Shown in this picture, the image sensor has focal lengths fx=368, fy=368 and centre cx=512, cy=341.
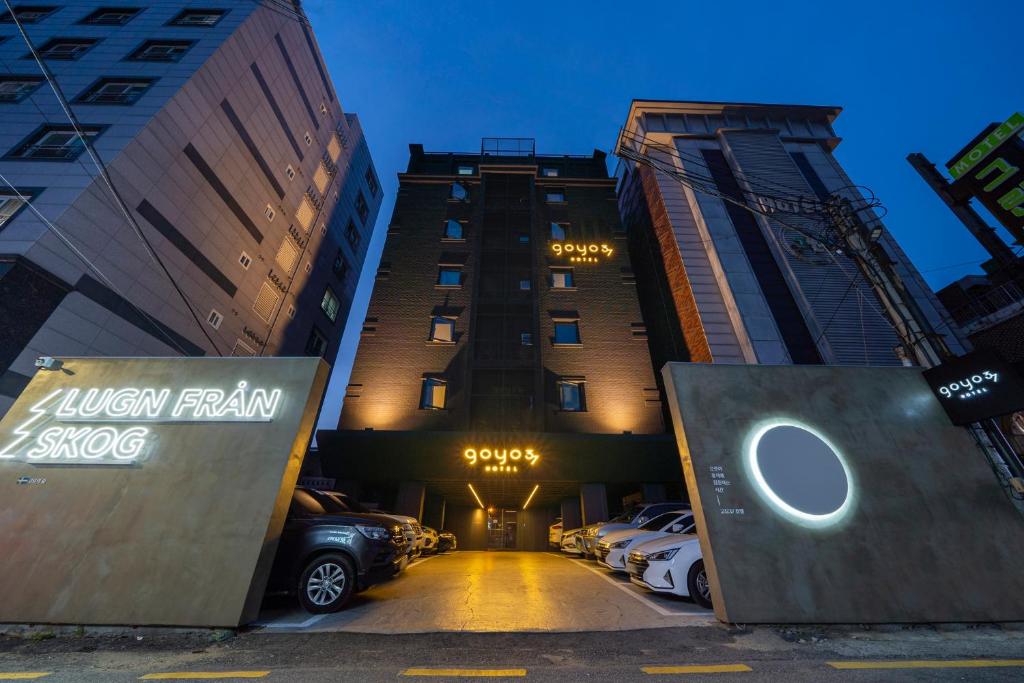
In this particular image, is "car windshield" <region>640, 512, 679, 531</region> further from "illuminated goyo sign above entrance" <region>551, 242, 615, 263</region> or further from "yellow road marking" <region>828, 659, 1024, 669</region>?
"illuminated goyo sign above entrance" <region>551, 242, 615, 263</region>

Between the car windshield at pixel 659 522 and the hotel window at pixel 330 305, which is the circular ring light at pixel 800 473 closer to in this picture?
the car windshield at pixel 659 522

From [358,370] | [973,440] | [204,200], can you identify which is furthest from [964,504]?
[204,200]

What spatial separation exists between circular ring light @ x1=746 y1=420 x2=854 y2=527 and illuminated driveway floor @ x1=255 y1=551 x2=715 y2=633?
7.08ft

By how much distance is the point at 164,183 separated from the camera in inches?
600

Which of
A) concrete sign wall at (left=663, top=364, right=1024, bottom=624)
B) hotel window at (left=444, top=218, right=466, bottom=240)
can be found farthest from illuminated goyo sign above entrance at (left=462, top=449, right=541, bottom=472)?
hotel window at (left=444, top=218, right=466, bottom=240)

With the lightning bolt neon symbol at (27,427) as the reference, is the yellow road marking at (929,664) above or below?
below

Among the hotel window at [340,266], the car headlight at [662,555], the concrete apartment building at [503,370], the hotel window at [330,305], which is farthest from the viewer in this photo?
the hotel window at [340,266]

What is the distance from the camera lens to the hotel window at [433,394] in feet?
55.2

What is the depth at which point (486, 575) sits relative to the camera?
29.3ft

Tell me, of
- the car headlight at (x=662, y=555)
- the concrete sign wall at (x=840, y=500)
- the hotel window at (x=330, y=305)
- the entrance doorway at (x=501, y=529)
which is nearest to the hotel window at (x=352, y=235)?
the hotel window at (x=330, y=305)

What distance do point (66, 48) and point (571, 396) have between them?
29726mm

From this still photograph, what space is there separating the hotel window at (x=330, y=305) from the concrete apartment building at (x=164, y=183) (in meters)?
0.52

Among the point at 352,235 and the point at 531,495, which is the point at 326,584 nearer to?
the point at 531,495

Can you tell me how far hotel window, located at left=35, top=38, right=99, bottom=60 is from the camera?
17453 mm
